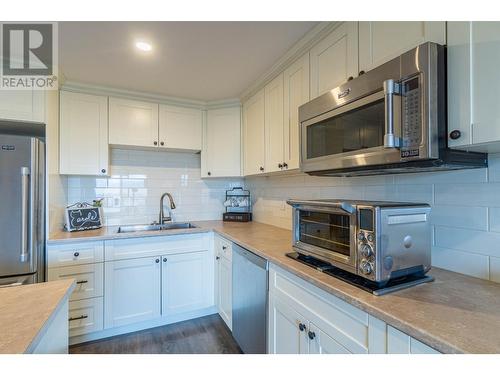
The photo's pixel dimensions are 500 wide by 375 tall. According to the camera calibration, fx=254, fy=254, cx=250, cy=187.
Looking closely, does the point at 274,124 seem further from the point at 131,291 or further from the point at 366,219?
the point at 131,291

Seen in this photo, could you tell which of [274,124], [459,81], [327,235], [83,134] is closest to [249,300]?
[327,235]

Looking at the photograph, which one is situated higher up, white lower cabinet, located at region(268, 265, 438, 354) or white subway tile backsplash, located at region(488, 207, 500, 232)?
white subway tile backsplash, located at region(488, 207, 500, 232)

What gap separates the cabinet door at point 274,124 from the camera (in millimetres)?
2044

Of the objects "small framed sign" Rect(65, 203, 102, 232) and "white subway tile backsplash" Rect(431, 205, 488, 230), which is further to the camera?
"small framed sign" Rect(65, 203, 102, 232)

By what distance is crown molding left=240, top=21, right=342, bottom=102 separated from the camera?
1.52m

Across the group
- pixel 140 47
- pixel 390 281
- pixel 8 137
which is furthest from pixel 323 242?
pixel 8 137

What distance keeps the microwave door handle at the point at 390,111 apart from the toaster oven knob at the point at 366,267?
45cm

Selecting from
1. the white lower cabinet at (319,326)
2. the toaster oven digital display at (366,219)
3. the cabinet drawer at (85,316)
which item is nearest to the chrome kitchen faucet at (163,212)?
the cabinet drawer at (85,316)

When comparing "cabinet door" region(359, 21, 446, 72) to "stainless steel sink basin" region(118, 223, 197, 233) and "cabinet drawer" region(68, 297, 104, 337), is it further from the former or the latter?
"cabinet drawer" region(68, 297, 104, 337)

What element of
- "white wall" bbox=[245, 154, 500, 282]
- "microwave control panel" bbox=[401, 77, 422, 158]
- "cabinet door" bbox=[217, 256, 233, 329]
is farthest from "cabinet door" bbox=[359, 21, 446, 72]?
"cabinet door" bbox=[217, 256, 233, 329]

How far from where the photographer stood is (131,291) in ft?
7.14

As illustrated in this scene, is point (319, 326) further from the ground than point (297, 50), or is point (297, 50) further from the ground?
point (297, 50)

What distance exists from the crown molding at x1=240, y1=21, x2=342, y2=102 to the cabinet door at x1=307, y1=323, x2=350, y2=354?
63.4 inches

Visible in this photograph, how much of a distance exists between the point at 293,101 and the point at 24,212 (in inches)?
81.1
